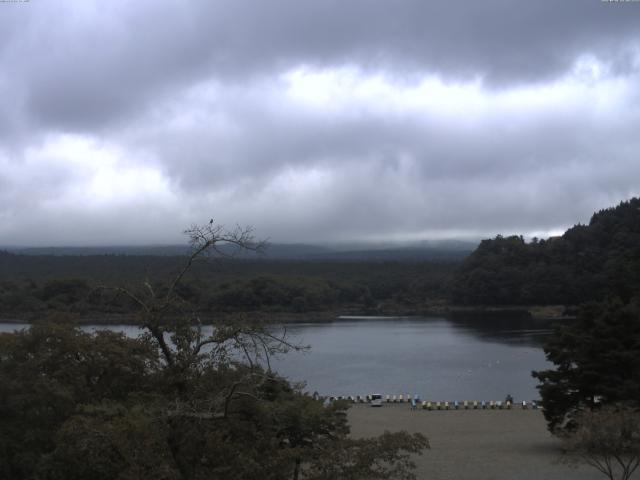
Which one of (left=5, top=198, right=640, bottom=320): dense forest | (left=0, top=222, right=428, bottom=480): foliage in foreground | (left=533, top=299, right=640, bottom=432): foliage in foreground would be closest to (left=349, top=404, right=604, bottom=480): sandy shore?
(left=533, top=299, right=640, bottom=432): foliage in foreground

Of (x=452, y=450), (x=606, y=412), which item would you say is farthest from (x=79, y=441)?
(x=452, y=450)

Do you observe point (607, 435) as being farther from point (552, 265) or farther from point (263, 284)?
point (552, 265)

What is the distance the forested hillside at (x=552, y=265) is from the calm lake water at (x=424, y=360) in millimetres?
12550

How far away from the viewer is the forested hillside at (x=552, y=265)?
84.3 m

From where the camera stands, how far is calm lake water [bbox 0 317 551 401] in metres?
37.4

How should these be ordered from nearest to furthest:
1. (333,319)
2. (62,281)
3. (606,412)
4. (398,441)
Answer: (398,441) < (606,412) < (62,281) < (333,319)

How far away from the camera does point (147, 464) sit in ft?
23.9

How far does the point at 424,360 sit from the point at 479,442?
88.0 ft

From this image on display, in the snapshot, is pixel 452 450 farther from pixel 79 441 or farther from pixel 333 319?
pixel 333 319

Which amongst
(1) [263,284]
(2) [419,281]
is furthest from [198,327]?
(2) [419,281]

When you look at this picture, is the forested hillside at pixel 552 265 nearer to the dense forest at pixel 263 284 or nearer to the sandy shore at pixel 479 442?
the dense forest at pixel 263 284

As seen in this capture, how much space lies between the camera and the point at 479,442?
70.1ft

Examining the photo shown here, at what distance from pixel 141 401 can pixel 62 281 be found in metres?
65.0

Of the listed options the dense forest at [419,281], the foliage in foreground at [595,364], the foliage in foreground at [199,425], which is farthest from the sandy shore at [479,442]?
the dense forest at [419,281]
